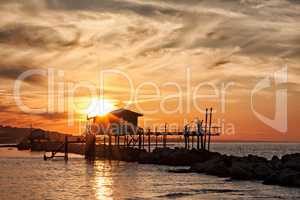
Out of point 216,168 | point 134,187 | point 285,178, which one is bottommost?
point 134,187

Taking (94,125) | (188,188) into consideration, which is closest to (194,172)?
(188,188)

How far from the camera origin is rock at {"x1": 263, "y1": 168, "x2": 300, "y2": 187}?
165 ft

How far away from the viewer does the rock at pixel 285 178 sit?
50.4 metres

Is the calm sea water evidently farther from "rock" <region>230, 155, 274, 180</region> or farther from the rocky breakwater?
"rock" <region>230, 155, 274, 180</region>

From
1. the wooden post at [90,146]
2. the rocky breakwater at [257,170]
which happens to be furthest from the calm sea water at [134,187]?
the wooden post at [90,146]

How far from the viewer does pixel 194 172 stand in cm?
6781

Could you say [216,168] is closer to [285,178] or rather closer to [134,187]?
[285,178]

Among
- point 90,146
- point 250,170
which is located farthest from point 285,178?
point 90,146

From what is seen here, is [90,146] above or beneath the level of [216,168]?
above

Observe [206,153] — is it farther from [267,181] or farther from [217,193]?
[217,193]

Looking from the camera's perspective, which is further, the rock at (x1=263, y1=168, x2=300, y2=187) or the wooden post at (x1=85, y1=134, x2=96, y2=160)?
the wooden post at (x1=85, y1=134, x2=96, y2=160)

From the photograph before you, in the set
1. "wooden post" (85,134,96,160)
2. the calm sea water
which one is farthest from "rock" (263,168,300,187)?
"wooden post" (85,134,96,160)

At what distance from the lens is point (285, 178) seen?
51375 mm

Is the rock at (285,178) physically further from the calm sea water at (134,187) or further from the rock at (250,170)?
the rock at (250,170)
